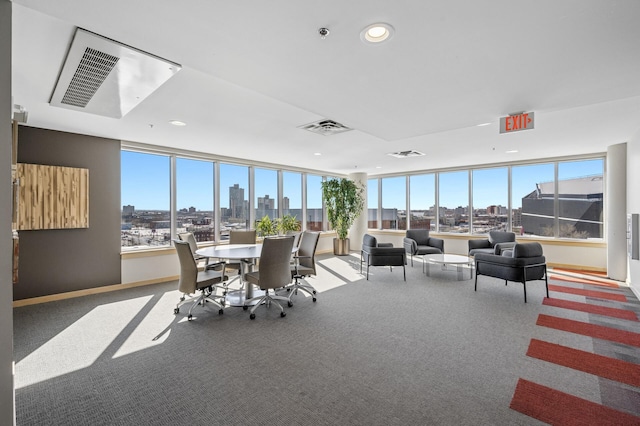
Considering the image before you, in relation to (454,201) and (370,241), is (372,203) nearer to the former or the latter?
(454,201)

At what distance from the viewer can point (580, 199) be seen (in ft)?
22.8

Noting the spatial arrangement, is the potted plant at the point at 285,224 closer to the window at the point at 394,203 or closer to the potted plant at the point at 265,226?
the potted plant at the point at 265,226

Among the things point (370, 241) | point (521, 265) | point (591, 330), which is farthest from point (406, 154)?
point (591, 330)

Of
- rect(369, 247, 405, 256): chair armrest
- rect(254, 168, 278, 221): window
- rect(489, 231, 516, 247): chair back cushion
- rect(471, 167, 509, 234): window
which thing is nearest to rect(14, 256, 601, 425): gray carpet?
rect(369, 247, 405, 256): chair armrest

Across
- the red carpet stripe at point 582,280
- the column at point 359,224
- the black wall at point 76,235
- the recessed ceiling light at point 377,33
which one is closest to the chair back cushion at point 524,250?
the red carpet stripe at point 582,280

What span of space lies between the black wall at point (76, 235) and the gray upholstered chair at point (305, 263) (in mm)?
3359

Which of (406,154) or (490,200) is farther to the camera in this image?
(490,200)

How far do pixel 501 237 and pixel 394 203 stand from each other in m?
3.90

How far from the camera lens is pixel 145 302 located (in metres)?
4.58

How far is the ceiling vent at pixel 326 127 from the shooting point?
4.16 metres

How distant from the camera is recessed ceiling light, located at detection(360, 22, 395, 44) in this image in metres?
1.80

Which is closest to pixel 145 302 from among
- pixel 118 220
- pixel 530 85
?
pixel 118 220

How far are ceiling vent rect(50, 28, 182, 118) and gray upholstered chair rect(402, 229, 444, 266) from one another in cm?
601

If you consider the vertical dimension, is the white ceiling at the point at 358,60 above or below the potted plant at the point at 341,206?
above
